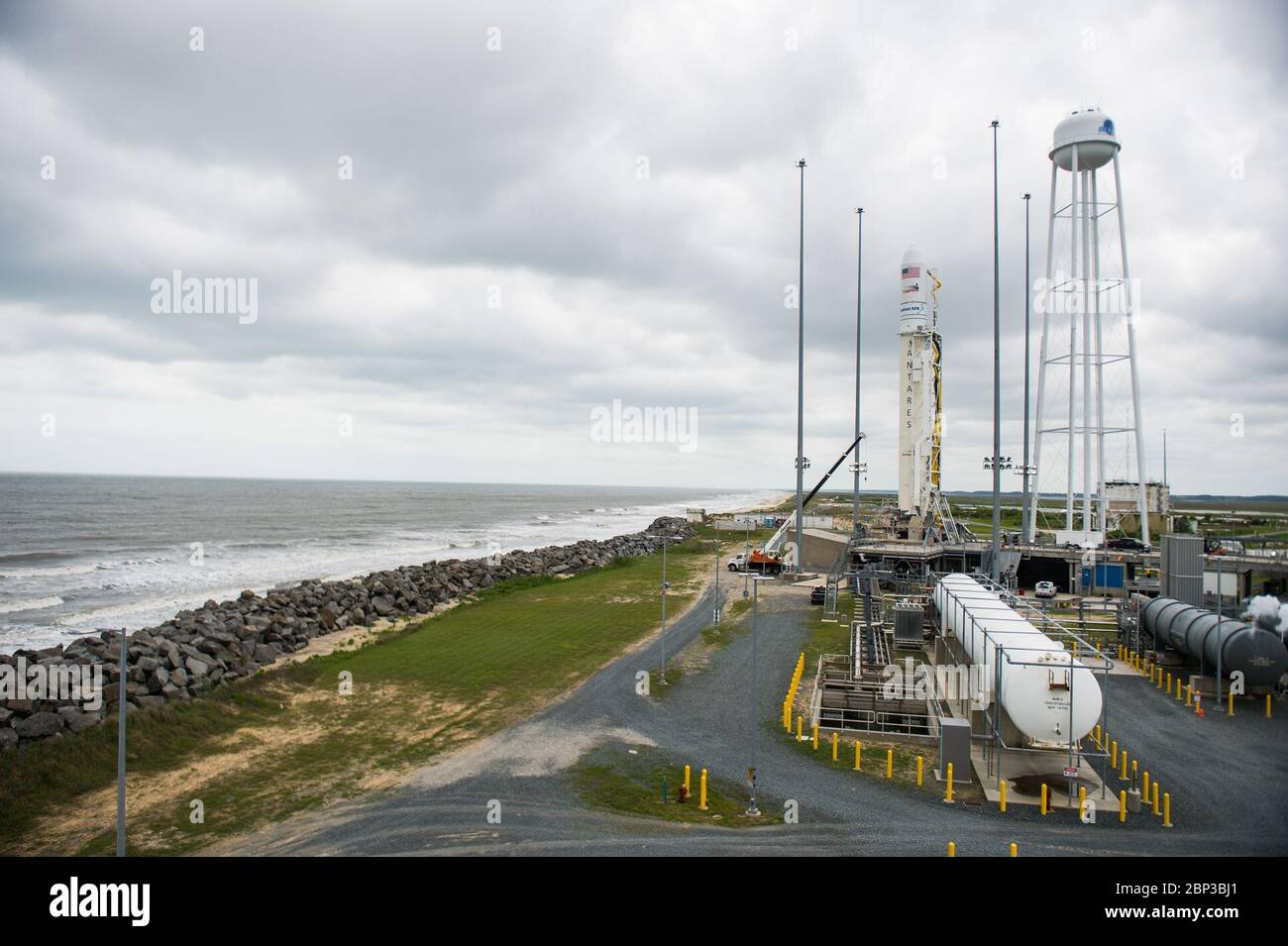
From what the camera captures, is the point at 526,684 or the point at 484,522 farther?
the point at 484,522

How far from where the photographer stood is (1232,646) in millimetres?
25219

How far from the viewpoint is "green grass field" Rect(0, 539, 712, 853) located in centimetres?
1688

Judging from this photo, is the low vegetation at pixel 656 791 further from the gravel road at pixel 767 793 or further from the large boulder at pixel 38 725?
the large boulder at pixel 38 725

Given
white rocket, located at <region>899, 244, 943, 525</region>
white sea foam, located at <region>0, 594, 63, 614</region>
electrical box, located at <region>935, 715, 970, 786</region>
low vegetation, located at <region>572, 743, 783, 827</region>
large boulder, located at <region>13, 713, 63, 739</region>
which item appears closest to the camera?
low vegetation, located at <region>572, 743, 783, 827</region>

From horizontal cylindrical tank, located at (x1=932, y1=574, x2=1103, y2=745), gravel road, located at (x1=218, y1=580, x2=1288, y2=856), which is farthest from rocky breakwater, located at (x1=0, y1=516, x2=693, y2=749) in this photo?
horizontal cylindrical tank, located at (x1=932, y1=574, x2=1103, y2=745)

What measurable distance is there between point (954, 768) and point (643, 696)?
10.9 metres

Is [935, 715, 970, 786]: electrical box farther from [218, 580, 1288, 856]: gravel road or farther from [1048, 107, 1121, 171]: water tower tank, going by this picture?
[1048, 107, 1121, 171]: water tower tank

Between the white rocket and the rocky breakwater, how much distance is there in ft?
105

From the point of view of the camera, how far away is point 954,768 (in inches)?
755

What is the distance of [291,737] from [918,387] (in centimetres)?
4683

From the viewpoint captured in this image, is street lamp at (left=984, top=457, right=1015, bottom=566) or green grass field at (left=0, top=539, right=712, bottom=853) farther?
street lamp at (left=984, top=457, right=1015, bottom=566)

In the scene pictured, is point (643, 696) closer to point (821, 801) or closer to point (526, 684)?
point (526, 684)
